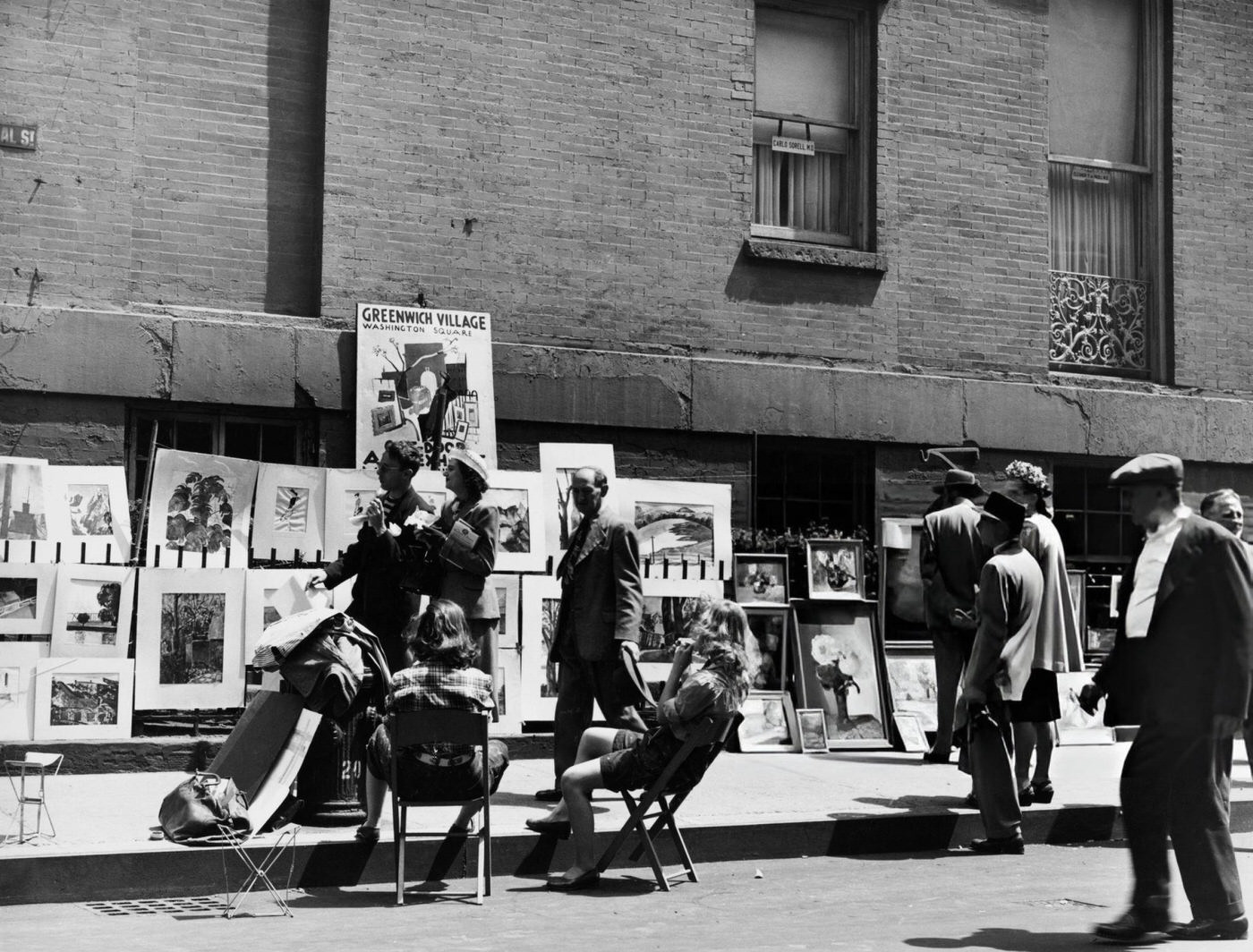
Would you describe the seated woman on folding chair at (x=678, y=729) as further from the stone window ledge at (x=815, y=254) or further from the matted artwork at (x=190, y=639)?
the stone window ledge at (x=815, y=254)

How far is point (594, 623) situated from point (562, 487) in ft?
8.27

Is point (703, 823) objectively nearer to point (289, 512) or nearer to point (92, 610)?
point (289, 512)

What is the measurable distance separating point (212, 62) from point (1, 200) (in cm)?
171

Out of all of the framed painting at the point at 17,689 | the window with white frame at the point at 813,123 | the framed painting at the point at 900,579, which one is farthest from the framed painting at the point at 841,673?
the framed painting at the point at 17,689

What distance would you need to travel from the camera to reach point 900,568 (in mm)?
12695

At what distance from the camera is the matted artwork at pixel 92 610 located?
10.2 m

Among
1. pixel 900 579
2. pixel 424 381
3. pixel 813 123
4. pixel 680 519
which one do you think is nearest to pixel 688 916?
pixel 680 519

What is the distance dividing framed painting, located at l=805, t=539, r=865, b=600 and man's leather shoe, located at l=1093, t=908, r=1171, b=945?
19.2 ft

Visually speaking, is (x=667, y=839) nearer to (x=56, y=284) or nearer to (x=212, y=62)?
(x=56, y=284)

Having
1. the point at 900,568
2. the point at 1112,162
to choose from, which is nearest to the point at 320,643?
the point at 900,568

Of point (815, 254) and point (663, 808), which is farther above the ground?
point (815, 254)

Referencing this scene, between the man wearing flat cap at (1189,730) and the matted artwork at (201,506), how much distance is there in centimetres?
618

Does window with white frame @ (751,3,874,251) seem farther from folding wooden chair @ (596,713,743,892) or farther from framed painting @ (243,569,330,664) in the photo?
folding wooden chair @ (596,713,743,892)

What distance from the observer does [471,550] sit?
8.77 metres
